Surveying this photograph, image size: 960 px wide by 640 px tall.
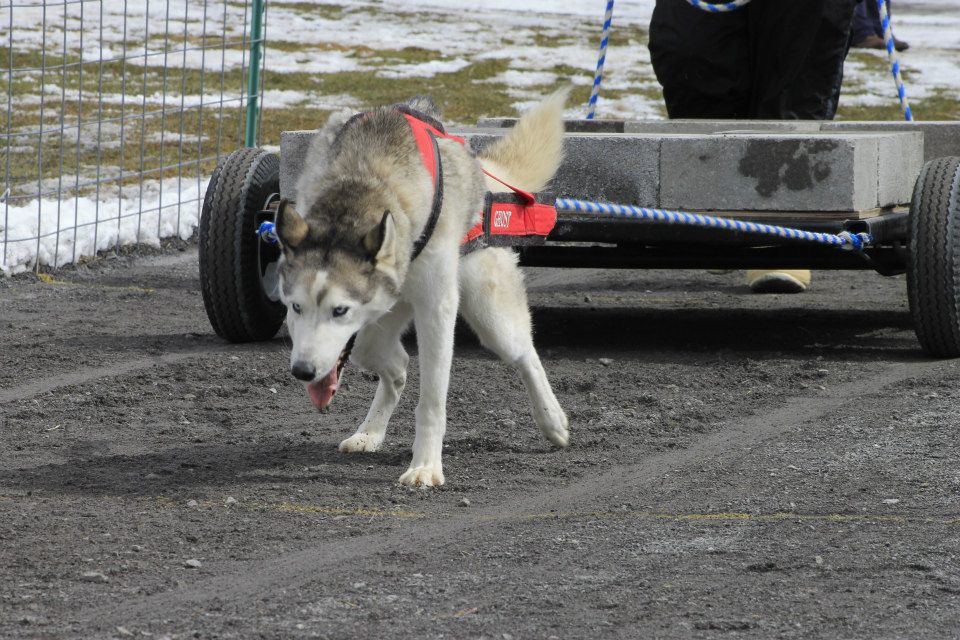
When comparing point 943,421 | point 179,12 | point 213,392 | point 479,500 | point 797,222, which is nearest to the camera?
point 479,500

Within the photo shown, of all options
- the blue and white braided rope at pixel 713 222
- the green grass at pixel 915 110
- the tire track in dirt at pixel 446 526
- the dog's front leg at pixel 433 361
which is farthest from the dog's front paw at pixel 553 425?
the green grass at pixel 915 110

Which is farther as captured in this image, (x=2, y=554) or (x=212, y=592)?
(x=2, y=554)

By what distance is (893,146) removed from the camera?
235 inches

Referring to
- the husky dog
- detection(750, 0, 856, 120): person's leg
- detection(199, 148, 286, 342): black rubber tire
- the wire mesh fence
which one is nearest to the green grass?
the wire mesh fence

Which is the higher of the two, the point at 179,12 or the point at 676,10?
the point at 676,10

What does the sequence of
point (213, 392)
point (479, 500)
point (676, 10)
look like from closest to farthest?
point (479, 500) → point (213, 392) → point (676, 10)

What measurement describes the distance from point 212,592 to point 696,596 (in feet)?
3.35

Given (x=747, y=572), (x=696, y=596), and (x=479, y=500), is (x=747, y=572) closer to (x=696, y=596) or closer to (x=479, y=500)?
(x=696, y=596)

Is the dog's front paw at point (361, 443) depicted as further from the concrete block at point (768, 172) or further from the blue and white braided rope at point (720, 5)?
the blue and white braided rope at point (720, 5)

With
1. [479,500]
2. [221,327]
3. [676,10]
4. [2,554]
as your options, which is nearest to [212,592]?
[2,554]

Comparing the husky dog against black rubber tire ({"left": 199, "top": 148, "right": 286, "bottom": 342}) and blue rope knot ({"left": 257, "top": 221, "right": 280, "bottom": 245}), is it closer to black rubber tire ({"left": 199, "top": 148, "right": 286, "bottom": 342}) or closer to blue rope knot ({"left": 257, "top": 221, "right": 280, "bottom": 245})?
blue rope knot ({"left": 257, "top": 221, "right": 280, "bottom": 245})

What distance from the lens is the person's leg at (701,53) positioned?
745 centimetres

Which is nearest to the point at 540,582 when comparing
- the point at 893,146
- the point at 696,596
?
the point at 696,596

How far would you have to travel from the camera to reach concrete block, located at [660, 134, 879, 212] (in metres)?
5.54
